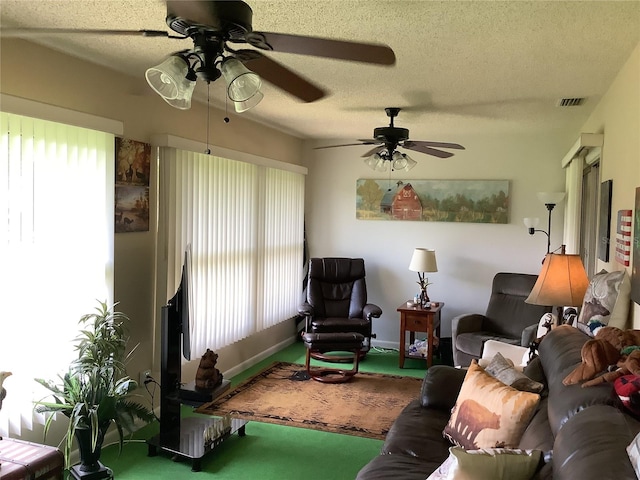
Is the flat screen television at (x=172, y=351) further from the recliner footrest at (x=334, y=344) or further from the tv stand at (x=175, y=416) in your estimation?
the recliner footrest at (x=334, y=344)

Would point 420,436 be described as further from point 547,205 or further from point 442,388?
point 547,205

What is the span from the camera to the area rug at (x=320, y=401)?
3.75 meters

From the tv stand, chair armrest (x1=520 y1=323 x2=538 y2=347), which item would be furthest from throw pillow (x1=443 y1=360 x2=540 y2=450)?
chair armrest (x1=520 y1=323 x2=538 y2=347)

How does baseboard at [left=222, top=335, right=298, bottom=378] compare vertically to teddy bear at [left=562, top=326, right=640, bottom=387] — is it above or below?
below

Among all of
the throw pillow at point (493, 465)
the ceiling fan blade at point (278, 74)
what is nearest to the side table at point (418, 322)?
the ceiling fan blade at point (278, 74)

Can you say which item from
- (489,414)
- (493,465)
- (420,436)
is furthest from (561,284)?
(493,465)

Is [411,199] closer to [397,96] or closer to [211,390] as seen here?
[397,96]

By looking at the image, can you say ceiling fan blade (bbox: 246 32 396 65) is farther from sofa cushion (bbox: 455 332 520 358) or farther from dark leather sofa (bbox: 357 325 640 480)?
sofa cushion (bbox: 455 332 520 358)

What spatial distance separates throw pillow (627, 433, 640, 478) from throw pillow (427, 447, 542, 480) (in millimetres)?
363

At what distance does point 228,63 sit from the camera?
1718 millimetres

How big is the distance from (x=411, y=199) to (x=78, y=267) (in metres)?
3.63

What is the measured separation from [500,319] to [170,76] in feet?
13.6

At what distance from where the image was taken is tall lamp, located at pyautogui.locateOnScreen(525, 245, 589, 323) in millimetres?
2992

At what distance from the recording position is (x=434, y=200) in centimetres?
570
